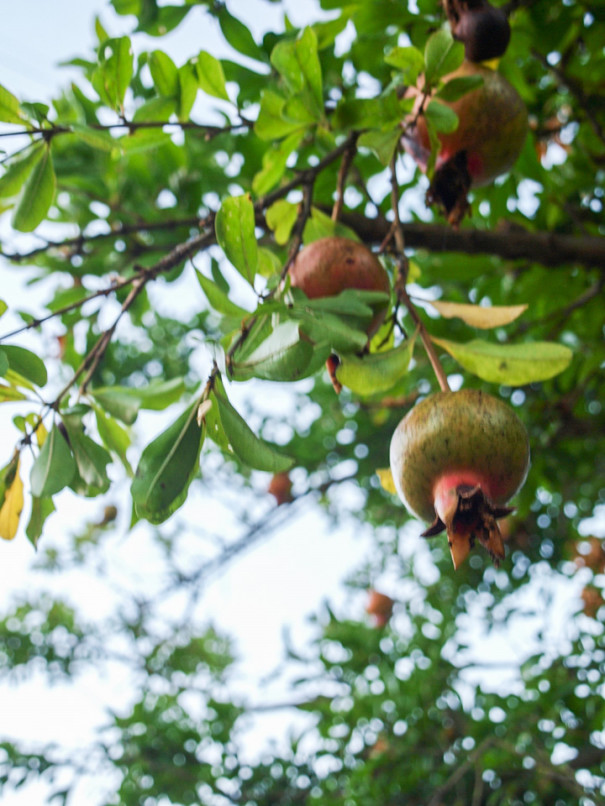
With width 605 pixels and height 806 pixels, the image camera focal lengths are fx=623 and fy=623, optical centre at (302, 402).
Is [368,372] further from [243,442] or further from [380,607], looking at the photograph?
[380,607]

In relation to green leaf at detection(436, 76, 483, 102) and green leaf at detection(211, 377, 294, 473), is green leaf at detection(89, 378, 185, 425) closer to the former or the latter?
green leaf at detection(211, 377, 294, 473)

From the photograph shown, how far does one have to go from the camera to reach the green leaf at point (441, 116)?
0.84m

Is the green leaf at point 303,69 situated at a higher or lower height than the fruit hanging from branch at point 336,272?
higher

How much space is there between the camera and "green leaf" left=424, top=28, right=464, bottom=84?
824mm

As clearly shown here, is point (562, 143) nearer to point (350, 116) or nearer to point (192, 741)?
point (350, 116)

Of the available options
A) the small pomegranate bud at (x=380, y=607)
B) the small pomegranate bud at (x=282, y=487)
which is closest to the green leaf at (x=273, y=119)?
the small pomegranate bud at (x=282, y=487)

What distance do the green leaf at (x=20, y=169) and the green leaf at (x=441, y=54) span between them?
1.88 ft

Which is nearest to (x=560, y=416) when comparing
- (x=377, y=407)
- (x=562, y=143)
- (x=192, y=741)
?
(x=377, y=407)

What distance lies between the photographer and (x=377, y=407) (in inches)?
83.0

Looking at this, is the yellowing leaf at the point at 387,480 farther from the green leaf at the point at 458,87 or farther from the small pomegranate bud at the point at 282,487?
the small pomegranate bud at the point at 282,487

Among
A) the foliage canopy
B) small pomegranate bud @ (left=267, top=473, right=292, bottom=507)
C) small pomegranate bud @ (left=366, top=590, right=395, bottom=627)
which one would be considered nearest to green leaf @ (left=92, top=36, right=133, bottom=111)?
the foliage canopy

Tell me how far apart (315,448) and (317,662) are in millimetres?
915

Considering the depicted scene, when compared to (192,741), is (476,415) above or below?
above

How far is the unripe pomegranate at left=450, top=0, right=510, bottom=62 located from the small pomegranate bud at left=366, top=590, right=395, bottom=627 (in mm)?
2908
